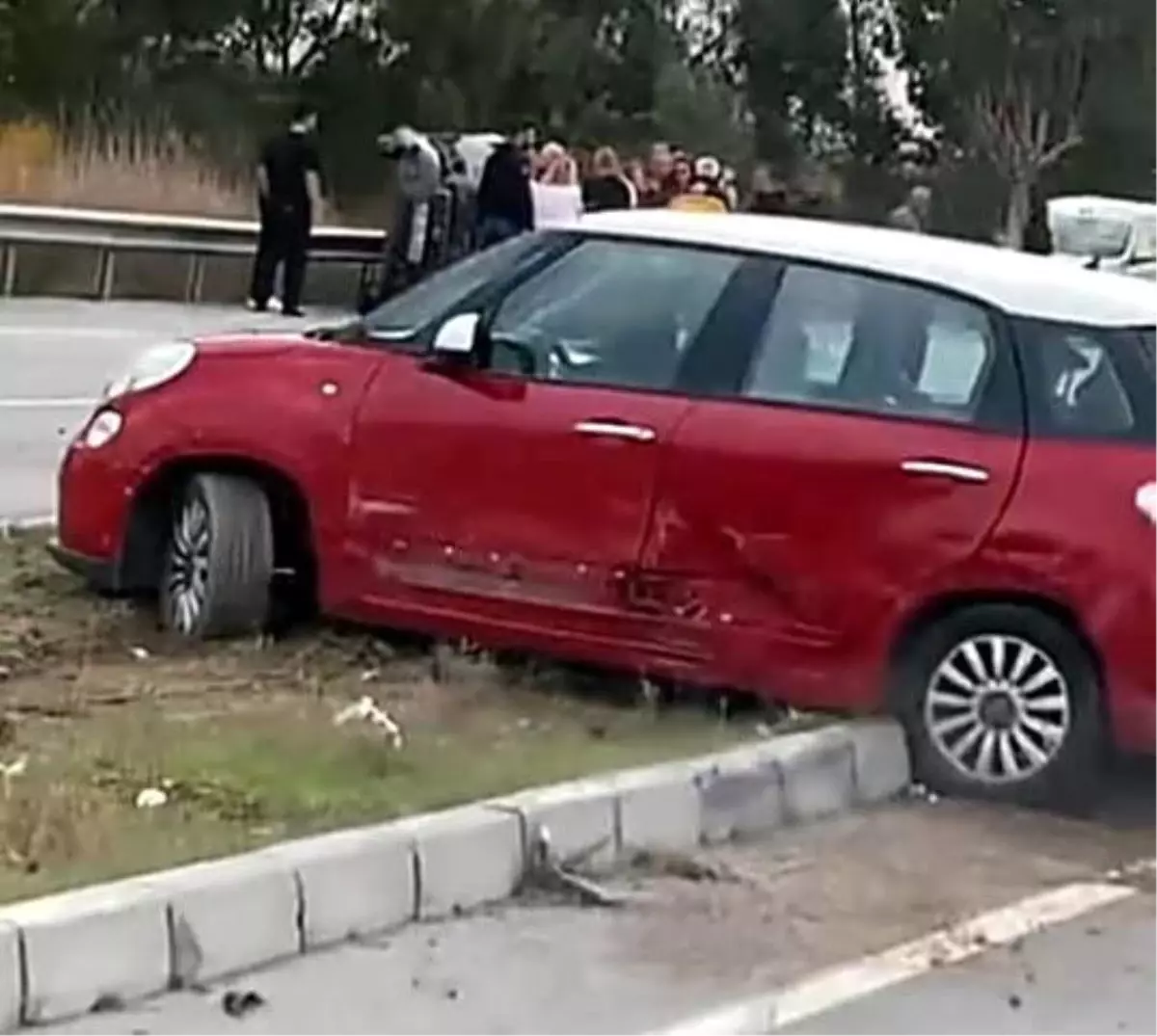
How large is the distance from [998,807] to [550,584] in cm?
152

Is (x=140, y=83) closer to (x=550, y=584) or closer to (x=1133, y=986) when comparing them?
(x=550, y=584)

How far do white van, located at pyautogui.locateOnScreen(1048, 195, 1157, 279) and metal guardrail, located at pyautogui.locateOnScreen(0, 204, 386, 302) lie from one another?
7745 millimetres

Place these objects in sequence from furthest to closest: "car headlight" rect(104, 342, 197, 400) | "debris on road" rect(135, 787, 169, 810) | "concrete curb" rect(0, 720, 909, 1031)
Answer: "car headlight" rect(104, 342, 197, 400)
"debris on road" rect(135, 787, 169, 810)
"concrete curb" rect(0, 720, 909, 1031)

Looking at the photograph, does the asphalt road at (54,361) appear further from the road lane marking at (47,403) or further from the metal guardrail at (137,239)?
the metal guardrail at (137,239)

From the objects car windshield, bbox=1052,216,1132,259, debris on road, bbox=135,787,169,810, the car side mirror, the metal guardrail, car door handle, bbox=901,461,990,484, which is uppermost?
the car side mirror

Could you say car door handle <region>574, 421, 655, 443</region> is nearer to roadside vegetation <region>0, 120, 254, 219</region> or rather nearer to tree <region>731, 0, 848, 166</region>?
roadside vegetation <region>0, 120, 254, 219</region>

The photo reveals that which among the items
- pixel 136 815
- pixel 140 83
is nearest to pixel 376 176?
pixel 140 83

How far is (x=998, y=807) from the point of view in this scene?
362 inches

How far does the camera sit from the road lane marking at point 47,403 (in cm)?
1802

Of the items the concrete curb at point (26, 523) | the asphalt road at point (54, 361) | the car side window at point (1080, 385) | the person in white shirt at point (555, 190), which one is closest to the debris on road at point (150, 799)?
the car side window at point (1080, 385)

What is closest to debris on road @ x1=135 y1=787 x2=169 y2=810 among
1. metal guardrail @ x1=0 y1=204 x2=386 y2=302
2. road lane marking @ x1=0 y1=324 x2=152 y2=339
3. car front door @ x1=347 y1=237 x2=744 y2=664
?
car front door @ x1=347 y1=237 x2=744 y2=664

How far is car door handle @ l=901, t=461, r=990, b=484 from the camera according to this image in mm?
9266

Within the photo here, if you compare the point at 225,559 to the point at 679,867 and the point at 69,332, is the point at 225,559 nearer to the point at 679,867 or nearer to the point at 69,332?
the point at 679,867

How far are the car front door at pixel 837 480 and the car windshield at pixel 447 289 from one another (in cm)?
89
